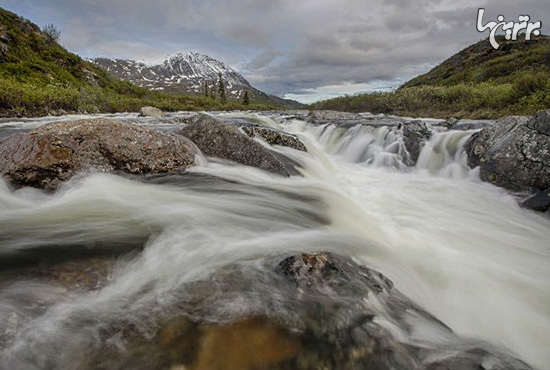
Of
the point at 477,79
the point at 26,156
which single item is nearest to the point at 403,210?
the point at 26,156

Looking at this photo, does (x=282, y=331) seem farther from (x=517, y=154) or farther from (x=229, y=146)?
(x=517, y=154)

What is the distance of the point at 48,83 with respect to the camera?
40656 millimetres

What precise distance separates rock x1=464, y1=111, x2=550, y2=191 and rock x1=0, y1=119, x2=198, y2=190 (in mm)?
8520

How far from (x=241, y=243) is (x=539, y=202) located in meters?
7.34

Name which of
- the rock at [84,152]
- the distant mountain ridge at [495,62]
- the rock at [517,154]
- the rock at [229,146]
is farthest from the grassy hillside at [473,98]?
the rock at [84,152]

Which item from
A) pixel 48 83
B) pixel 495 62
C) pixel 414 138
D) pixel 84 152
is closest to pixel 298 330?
pixel 84 152

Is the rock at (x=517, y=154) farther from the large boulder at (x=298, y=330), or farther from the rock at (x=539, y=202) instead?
the large boulder at (x=298, y=330)

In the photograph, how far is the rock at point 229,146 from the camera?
8.73 meters

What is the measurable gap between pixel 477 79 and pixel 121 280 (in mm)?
61482

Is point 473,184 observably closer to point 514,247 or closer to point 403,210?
point 403,210

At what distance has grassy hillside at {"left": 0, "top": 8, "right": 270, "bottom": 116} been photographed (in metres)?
23.2

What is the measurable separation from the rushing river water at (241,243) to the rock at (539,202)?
262 millimetres

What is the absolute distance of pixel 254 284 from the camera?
333cm

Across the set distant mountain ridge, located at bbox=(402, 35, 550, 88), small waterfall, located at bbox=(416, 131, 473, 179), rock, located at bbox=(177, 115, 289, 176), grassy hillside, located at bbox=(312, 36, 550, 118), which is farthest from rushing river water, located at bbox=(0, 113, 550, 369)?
distant mountain ridge, located at bbox=(402, 35, 550, 88)
